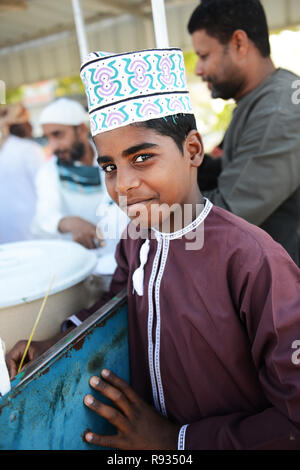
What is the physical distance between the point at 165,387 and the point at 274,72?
4.33ft

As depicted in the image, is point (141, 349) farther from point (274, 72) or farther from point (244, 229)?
point (274, 72)

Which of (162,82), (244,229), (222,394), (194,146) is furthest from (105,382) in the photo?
(162,82)

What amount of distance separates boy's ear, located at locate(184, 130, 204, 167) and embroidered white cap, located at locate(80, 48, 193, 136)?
7 cm

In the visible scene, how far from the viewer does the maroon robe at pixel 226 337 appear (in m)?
0.80

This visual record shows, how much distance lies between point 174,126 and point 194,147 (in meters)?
0.09

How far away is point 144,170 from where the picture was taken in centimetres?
89

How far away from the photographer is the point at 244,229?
907mm

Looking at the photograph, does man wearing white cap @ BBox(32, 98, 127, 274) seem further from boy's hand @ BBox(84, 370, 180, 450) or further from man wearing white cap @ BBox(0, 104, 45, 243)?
boy's hand @ BBox(84, 370, 180, 450)

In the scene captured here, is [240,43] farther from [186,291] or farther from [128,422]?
[128,422]

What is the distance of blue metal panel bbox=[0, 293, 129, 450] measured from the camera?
703 millimetres

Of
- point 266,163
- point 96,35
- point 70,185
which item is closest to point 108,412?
point 266,163

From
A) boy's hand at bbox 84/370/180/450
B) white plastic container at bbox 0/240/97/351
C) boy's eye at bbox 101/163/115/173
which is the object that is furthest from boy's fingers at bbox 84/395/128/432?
boy's eye at bbox 101/163/115/173

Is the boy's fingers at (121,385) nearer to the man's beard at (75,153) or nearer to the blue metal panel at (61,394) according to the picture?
the blue metal panel at (61,394)

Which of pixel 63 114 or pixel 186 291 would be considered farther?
pixel 63 114
